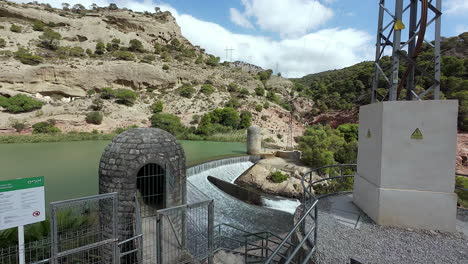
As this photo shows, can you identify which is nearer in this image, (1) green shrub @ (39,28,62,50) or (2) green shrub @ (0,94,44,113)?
(2) green shrub @ (0,94,44,113)

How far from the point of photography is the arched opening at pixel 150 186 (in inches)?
264

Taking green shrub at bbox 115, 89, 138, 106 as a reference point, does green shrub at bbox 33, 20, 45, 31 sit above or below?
above

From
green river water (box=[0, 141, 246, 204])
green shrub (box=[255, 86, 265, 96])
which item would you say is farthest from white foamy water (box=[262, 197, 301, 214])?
green shrub (box=[255, 86, 265, 96])

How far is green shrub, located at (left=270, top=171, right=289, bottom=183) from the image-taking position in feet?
51.9

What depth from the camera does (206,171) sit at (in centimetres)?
1584

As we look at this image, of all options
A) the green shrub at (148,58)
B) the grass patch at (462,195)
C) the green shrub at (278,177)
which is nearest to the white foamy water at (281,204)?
the green shrub at (278,177)

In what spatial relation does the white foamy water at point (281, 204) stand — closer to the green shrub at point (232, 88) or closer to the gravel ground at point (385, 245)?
the gravel ground at point (385, 245)

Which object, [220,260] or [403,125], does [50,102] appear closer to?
[220,260]

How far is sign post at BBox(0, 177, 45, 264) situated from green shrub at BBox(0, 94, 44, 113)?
109 ft

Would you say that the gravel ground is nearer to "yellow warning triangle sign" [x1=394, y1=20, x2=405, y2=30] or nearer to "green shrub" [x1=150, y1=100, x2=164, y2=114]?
"yellow warning triangle sign" [x1=394, y1=20, x2=405, y2=30]

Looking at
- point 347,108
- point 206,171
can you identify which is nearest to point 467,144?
point 347,108

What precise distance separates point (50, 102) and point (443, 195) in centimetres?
4058

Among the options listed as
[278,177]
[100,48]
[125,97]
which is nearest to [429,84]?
[278,177]

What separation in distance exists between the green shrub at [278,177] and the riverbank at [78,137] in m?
15.3
